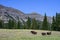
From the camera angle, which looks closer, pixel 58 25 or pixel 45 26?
pixel 58 25

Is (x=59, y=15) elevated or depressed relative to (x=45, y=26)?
elevated

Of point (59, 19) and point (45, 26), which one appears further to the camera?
point (45, 26)

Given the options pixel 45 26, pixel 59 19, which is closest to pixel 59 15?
pixel 59 19

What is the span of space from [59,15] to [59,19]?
1822mm

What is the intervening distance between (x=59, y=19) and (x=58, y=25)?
3.51m

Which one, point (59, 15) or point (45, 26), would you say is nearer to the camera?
point (59, 15)

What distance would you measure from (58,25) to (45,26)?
37.4 meters

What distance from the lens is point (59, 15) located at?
73312mm

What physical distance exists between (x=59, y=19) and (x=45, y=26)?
3546 cm

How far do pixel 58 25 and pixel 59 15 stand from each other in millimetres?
4719

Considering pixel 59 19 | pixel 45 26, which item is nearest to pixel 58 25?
pixel 59 19

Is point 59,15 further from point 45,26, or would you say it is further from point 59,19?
point 45,26

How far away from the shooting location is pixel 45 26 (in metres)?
109

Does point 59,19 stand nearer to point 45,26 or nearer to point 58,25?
point 58,25
